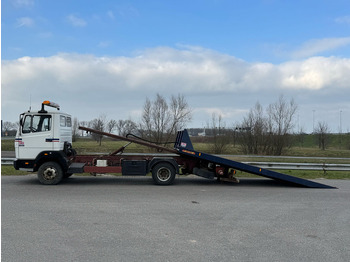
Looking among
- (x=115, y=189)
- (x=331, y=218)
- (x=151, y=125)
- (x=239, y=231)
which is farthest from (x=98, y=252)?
(x=151, y=125)

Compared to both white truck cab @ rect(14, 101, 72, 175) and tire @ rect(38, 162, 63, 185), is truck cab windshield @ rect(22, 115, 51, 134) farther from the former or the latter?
tire @ rect(38, 162, 63, 185)

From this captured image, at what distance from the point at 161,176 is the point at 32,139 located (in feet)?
14.7

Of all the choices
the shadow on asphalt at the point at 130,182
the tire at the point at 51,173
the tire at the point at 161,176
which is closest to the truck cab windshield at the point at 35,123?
the tire at the point at 51,173

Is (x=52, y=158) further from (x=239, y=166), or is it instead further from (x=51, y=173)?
(x=239, y=166)

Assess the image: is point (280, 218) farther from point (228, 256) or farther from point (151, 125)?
point (151, 125)

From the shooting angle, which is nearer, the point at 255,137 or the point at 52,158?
the point at 52,158

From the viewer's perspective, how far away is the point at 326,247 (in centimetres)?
501

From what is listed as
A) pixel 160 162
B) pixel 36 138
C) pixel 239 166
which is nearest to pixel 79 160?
pixel 36 138

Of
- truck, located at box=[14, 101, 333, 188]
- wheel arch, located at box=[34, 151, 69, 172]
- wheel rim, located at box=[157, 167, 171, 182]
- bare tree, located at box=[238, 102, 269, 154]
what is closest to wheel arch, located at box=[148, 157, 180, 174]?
truck, located at box=[14, 101, 333, 188]

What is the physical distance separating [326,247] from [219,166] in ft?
21.8

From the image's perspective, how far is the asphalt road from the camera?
4672 mm

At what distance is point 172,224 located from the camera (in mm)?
6168

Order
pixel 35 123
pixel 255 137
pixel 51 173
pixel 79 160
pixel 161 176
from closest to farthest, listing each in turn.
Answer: pixel 51 173
pixel 35 123
pixel 161 176
pixel 79 160
pixel 255 137

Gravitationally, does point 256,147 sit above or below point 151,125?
below
